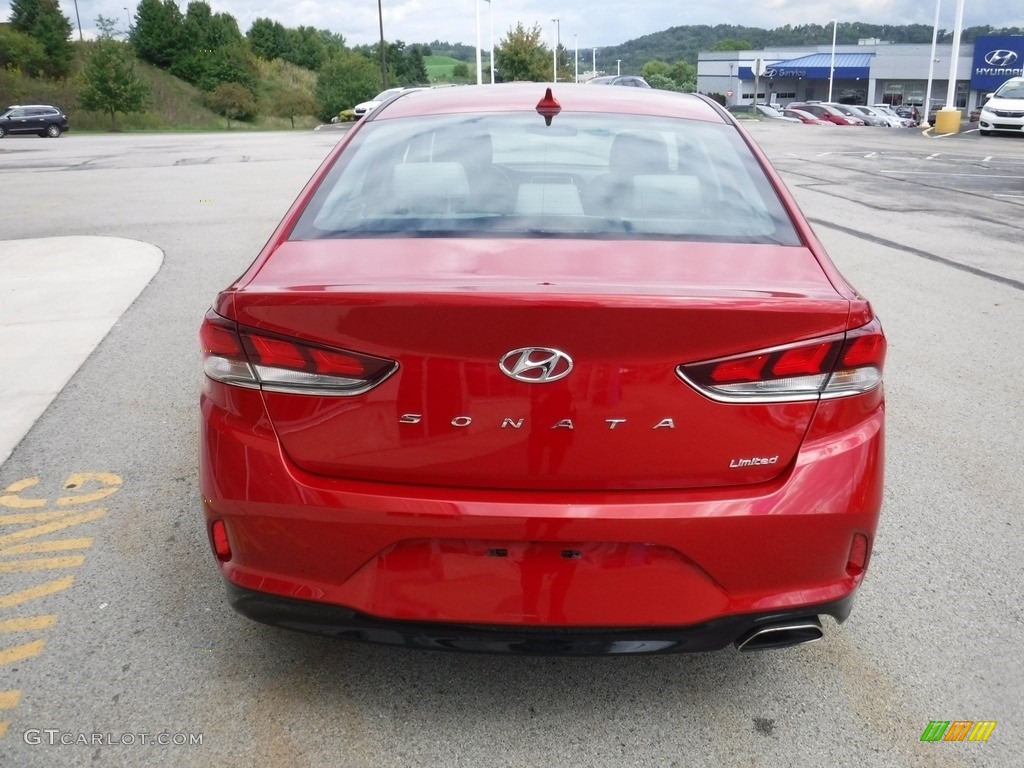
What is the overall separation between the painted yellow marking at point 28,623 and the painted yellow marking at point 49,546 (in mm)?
503

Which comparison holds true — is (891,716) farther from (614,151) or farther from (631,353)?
(614,151)

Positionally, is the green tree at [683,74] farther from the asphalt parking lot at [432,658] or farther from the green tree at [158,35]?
the asphalt parking lot at [432,658]

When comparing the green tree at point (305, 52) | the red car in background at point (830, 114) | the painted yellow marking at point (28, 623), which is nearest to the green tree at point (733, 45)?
the green tree at point (305, 52)

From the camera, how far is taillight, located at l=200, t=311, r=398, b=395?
2215mm

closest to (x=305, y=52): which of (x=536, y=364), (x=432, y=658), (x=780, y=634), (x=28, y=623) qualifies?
(x=28, y=623)

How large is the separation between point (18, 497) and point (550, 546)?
2855mm

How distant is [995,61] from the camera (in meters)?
74.6

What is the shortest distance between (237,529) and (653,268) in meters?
1.21

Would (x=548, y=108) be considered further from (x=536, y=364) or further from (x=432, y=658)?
(x=432, y=658)

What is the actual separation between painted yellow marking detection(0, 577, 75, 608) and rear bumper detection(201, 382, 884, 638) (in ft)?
4.34

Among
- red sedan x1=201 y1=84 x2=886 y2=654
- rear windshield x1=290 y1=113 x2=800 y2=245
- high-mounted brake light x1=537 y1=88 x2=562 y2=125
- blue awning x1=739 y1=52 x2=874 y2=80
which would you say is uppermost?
blue awning x1=739 y1=52 x2=874 y2=80

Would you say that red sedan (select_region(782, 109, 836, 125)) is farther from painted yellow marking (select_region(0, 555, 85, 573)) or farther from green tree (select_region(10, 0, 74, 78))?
green tree (select_region(10, 0, 74, 78))

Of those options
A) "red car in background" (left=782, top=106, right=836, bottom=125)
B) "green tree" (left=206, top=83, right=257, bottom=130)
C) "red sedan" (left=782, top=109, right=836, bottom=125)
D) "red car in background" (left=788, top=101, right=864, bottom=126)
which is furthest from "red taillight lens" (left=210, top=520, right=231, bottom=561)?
"green tree" (left=206, top=83, right=257, bottom=130)

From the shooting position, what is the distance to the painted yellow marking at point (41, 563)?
137 inches
